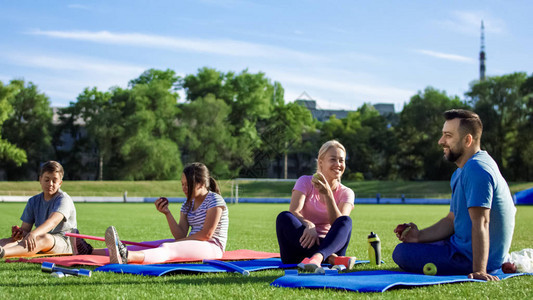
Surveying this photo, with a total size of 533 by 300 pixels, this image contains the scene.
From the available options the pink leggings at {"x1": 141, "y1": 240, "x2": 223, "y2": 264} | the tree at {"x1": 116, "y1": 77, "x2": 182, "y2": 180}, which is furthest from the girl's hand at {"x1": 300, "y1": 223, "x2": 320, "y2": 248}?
the tree at {"x1": 116, "y1": 77, "x2": 182, "y2": 180}

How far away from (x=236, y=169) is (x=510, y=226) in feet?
205

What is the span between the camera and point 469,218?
5.42 metres

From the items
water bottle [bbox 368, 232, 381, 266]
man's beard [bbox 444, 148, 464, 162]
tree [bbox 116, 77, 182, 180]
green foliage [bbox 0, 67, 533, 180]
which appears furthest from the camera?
green foliage [bbox 0, 67, 533, 180]

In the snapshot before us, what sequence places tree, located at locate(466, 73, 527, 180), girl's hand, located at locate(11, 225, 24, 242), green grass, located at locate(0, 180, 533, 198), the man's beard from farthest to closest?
1. tree, located at locate(466, 73, 527, 180)
2. green grass, located at locate(0, 180, 533, 198)
3. girl's hand, located at locate(11, 225, 24, 242)
4. the man's beard

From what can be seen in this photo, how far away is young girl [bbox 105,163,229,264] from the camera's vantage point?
6.80 meters

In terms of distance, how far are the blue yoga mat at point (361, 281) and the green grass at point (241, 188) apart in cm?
4846

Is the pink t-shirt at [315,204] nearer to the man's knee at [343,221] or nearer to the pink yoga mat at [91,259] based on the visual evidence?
the man's knee at [343,221]

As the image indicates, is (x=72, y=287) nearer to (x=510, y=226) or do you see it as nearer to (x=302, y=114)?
(x=510, y=226)

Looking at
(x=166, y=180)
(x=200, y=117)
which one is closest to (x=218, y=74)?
(x=200, y=117)

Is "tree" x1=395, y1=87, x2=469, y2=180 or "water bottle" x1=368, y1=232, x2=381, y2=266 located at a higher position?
"tree" x1=395, y1=87, x2=469, y2=180

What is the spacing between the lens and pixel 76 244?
25.2 ft

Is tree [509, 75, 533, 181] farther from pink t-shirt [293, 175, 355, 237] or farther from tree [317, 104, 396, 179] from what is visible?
pink t-shirt [293, 175, 355, 237]

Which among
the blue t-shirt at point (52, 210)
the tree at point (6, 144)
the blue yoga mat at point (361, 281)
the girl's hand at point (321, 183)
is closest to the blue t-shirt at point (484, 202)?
the blue yoga mat at point (361, 281)

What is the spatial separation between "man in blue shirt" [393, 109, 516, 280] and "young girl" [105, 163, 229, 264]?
88.2 inches
